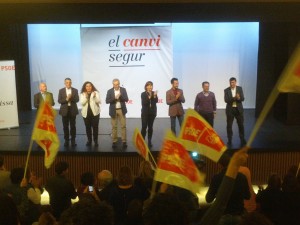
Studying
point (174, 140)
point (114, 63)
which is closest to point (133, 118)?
point (114, 63)

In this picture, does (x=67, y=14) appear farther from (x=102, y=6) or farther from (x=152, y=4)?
(x=152, y=4)

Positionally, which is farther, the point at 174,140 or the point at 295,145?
the point at 295,145

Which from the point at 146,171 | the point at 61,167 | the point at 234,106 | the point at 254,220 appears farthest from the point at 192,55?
the point at 254,220

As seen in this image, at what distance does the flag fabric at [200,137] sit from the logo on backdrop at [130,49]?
25.3 ft

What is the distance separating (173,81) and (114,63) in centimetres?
295

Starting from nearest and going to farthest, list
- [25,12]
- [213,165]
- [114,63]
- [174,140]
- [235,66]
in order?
1. [174,140]
2. [213,165]
3. [25,12]
4. [114,63]
5. [235,66]

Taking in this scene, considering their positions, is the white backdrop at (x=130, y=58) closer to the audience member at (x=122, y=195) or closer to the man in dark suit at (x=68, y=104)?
the man in dark suit at (x=68, y=104)

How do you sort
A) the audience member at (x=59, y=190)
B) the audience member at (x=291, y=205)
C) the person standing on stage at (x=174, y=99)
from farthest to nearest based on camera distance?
the person standing on stage at (x=174, y=99)
the audience member at (x=59, y=190)
the audience member at (x=291, y=205)

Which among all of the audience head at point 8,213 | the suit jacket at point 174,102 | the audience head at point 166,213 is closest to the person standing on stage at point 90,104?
the suit jacket at point 174,102

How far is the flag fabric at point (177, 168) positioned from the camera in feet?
13.8

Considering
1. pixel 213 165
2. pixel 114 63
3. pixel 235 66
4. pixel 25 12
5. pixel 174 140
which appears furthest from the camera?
pixel 235 66

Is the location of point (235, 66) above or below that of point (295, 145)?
above

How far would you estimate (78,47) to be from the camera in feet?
43.2

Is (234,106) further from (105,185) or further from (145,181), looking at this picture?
(105,185)
